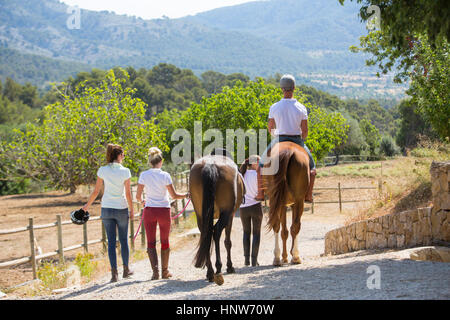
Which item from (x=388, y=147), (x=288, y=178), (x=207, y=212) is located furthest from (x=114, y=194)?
(x=388, y=147)

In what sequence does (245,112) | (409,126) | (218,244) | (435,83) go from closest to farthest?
1. (218,244)
2. (435,83)
3. (245,112)
4. (409,126)

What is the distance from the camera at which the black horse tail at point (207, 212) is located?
711 cm

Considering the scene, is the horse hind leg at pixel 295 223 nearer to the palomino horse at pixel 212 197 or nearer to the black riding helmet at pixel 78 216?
the palomino horse at pixel 212 197

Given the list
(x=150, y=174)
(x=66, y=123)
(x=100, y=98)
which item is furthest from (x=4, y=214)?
(x=150, y=174)

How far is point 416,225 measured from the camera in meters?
8.52

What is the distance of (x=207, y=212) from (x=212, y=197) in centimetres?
23

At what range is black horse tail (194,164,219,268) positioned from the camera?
7.11 m

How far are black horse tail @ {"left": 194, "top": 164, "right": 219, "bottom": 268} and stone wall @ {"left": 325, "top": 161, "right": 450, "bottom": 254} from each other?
363cm

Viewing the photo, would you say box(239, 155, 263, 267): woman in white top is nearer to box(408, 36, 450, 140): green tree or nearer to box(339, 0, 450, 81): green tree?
box(339, 0, 450, 81): green tree

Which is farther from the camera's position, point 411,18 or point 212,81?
point 212,81

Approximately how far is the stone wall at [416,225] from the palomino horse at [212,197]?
10.4 ft

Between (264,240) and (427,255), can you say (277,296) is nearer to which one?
(427,255)

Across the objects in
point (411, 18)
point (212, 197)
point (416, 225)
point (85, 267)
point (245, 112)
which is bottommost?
point (85, 267)

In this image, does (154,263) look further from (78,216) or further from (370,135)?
(370,135)
